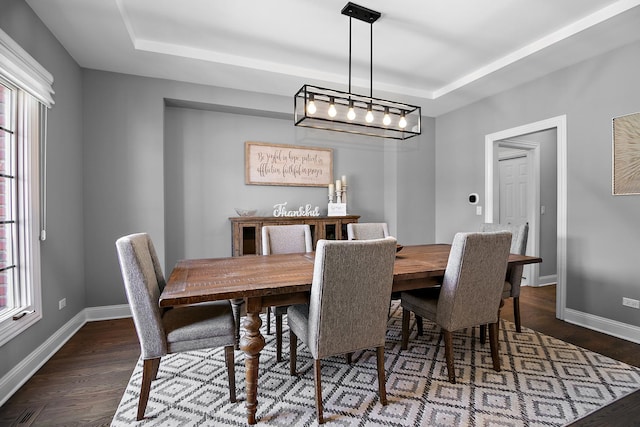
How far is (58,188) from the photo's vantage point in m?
2.57

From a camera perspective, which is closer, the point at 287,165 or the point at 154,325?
the point at 154,325

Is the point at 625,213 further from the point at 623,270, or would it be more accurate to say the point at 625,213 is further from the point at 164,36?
the point at 164,36

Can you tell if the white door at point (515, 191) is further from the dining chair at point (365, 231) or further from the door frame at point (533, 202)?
the dining chair at point (365, 231)

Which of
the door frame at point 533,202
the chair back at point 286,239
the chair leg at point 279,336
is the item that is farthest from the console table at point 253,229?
the door frame at point 533,202

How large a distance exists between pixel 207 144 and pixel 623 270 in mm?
4218

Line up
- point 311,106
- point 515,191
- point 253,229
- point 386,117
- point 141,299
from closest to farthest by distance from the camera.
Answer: point 141,299, point 311,106, point 386,117, point 253,229, point 515,191

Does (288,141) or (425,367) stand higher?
(288,141)

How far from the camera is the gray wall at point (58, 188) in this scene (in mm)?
2029

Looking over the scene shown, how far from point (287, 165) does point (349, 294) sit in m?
2.68

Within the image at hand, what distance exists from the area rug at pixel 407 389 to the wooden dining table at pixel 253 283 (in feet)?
1.03

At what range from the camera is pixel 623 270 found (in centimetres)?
270

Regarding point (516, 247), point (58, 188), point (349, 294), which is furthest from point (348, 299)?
point (58, 188)

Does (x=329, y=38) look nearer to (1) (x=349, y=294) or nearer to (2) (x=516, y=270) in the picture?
(1) (x=349, y=294)

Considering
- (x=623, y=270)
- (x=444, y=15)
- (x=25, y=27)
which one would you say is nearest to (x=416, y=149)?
(x=444, y=15)
